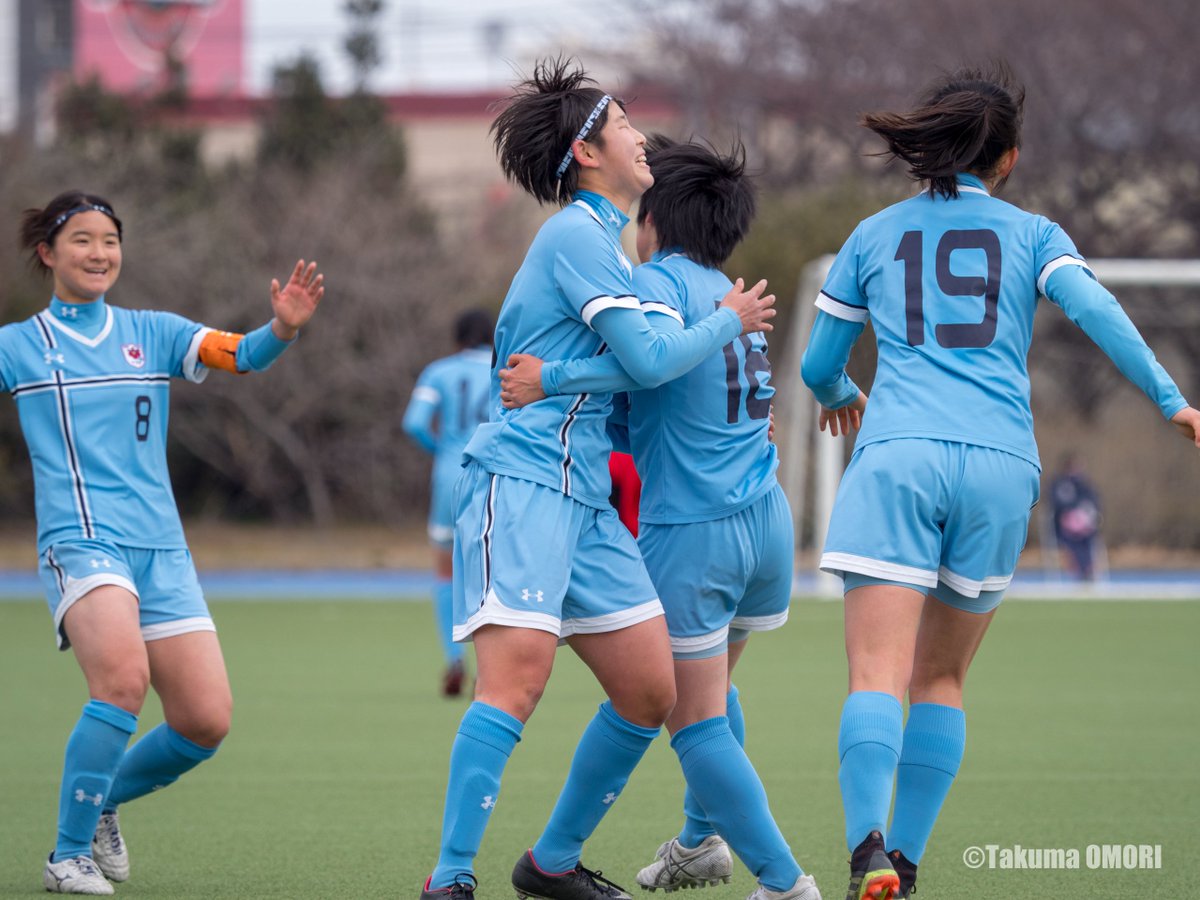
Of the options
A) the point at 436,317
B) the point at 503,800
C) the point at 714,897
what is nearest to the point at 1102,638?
→ the point at 503,800

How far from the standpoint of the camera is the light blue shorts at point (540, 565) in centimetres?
378

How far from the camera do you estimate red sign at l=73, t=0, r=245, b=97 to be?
3219 cm

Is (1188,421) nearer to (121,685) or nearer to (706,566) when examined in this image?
(706,566)

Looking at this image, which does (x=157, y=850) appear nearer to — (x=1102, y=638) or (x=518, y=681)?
(x=518, y=681)

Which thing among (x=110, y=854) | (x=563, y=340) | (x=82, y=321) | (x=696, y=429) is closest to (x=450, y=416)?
(x=82, y=321)

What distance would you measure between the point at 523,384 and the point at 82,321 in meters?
1.67

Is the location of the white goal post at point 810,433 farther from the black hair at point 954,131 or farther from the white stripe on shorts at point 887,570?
the white stripe on shorts at point 887,570

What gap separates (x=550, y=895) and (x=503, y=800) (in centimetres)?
185

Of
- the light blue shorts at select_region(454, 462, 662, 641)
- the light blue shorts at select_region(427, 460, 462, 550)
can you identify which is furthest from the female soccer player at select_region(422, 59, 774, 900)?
the light blue shorts at select_region(427, 460, 462, 550)

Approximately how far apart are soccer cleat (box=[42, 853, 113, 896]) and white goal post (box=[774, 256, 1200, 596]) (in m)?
9.37

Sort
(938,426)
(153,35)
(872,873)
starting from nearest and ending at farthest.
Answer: (872,873), (938,426), (153,35)

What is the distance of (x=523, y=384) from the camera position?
3863 mm

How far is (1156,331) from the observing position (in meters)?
21.0

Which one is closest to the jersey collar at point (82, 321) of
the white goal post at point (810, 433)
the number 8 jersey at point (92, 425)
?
the number 8 jersey at point (92, 425)
